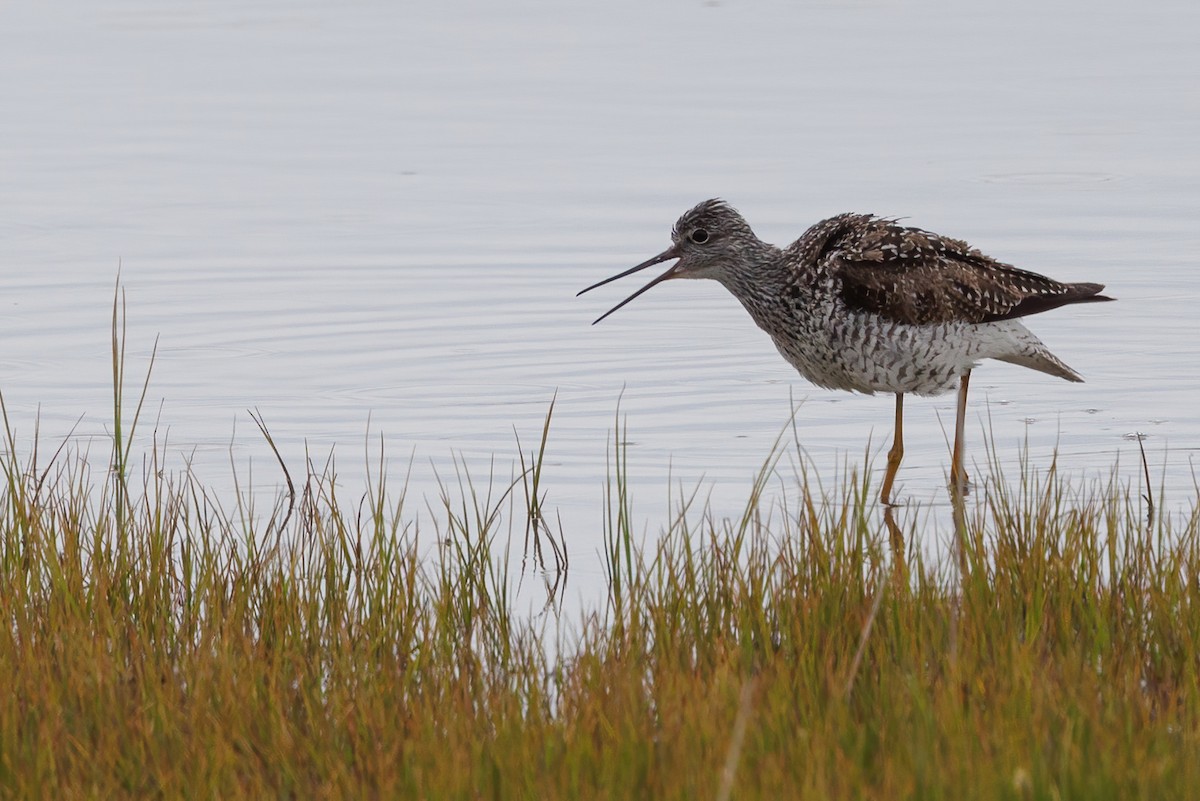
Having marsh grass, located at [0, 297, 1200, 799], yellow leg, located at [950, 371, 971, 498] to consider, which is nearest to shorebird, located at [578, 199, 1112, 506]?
yellow leg, located at [950, 371, 971, 498]

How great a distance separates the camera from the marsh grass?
4.67 m

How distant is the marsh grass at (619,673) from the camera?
4672mm

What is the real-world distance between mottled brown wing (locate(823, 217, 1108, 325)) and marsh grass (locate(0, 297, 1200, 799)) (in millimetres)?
1993

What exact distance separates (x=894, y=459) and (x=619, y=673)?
13.5 feet

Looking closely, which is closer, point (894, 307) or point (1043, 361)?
point (894, 307)

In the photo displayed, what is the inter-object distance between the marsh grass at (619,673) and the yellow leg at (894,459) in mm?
1793

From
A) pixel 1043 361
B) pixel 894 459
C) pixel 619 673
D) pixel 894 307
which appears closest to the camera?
pixel 619 673

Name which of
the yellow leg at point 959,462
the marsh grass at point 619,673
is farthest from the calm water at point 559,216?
the marsh grass at point 619,673

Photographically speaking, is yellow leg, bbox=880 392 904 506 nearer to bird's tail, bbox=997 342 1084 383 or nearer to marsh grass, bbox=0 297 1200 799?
bird's tail, bbox=997 342 1084 383

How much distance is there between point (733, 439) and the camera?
9.86 meters

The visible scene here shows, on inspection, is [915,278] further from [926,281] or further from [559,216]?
[559,216]

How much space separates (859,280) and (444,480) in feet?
6.78

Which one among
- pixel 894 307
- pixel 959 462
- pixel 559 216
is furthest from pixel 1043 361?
pixel 559 216

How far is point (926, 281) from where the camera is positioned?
29.2ft
